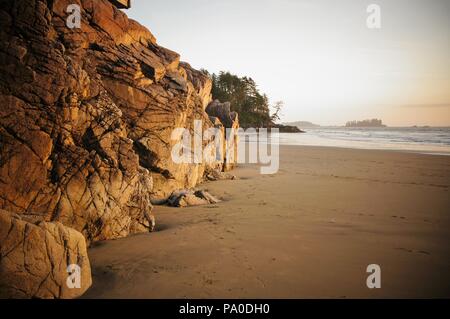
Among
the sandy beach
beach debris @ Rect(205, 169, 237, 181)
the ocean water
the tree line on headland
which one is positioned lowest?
the sandy beach

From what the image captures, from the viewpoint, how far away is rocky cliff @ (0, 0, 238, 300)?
5027 millimetres

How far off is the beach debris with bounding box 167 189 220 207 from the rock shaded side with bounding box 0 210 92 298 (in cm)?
470

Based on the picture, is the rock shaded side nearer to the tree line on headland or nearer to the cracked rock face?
the cracked rock face

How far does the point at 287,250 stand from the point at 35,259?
4.40 m

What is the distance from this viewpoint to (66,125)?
18.6 feet

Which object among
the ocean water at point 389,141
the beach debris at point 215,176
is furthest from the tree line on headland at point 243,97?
the beach debris at point 215,176

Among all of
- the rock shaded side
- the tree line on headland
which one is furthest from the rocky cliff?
the tree line on headland

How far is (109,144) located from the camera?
6.40m

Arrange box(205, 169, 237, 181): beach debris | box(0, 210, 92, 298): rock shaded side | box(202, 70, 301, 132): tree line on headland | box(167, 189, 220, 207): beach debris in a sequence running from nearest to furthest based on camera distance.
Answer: box(0, 210, 92, 298): rock shaded side < box(167, 189, 220, 207): beach debris < box(205, 169, 237, 181): beach debris < box(202, 70, 301, 132): tree line on headland

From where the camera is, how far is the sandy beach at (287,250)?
14.0ft

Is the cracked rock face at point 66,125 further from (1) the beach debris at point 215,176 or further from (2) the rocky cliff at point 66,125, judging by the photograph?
(1) the beach debris at point 215,176

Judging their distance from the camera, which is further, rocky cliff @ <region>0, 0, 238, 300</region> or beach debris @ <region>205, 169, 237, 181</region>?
beach debris @ <region>205, 169, 237, 181</region>

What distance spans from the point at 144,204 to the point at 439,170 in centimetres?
1716
